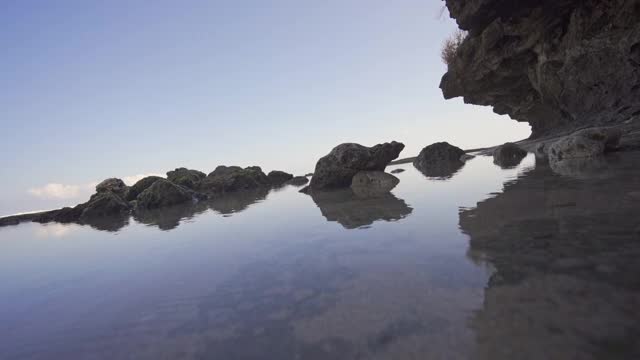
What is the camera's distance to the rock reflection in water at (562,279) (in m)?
2.06

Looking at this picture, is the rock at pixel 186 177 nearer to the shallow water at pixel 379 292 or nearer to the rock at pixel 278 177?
the rock at pixel 278 177

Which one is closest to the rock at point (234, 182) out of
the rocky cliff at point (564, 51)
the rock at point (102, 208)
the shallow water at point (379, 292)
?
the rock at point (102, 208)

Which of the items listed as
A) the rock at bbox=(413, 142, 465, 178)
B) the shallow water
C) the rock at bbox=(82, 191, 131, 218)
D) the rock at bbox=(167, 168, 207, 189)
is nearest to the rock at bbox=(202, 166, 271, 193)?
the rock at bbox=(167, 168, 207, 189)

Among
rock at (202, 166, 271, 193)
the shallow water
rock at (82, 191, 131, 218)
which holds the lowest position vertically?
the shallow water

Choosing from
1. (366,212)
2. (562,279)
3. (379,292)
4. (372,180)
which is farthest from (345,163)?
(562,279)

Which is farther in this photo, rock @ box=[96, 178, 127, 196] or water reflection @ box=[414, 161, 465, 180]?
rock @ box=[96, 178, 127, 196]

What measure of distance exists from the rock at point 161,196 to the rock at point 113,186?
8.63 m

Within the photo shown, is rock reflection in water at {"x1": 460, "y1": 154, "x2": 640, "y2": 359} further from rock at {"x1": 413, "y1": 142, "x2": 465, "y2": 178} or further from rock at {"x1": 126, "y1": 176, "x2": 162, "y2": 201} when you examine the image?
rock at {"x1": 126, "y1": 176, "x2": 162, "y2": 201}

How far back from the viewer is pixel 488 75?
2694cm

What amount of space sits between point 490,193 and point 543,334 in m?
6.71

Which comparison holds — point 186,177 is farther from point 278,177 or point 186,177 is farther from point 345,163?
point 345,163

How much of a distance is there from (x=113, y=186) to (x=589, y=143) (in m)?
32.7

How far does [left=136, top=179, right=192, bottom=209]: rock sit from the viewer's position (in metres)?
22.5

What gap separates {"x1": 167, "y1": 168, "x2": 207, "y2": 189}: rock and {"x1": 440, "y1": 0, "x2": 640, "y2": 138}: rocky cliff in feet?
72.9
